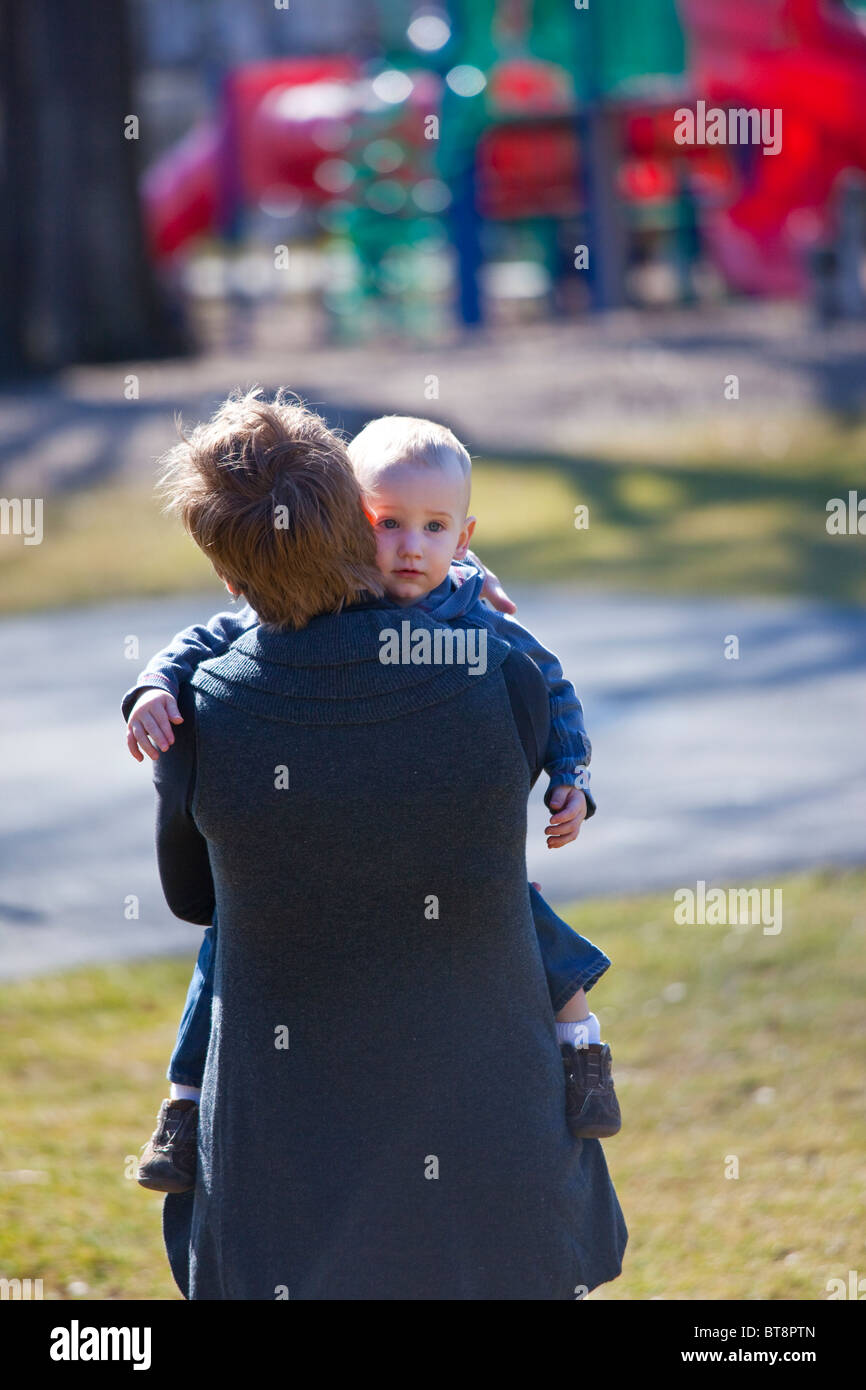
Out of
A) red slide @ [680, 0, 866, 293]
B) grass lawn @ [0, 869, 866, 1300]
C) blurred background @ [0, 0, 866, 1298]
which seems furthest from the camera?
red slide @ [680, 0, 866, 293]

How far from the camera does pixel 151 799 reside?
583 cm

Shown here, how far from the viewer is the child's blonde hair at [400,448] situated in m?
2.05

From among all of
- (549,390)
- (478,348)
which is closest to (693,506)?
(549,390)

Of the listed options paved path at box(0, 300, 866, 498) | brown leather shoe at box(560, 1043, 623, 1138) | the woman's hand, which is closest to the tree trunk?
paved path at box(0, 300, 866, 498)

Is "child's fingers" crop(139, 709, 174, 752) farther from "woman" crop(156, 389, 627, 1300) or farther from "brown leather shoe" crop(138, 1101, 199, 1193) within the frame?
"brown leather shoe" crop(138, 1101, 199, 1193)

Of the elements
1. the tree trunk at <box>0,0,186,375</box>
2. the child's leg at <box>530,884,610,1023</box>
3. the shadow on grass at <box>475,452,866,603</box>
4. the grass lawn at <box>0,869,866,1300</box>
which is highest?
the tree trunk at <box>0,0,186,375</box>

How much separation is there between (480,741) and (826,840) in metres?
3.42

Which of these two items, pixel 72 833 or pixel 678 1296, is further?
pixel 72 833

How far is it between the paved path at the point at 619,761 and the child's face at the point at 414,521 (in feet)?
8.82

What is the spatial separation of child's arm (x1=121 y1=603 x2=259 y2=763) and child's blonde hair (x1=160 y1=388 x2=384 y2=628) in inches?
4.7

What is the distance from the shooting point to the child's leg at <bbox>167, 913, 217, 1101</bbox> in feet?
7.05

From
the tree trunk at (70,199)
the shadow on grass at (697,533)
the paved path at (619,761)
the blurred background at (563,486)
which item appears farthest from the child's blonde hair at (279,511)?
the tree trunk at (70,199)

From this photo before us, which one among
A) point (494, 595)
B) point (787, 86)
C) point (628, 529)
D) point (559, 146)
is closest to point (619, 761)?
point (494, 595)
